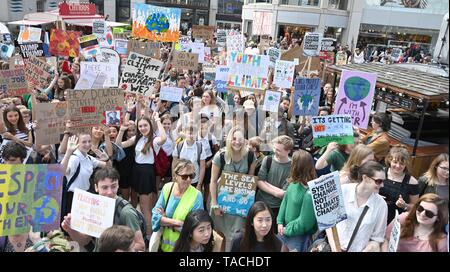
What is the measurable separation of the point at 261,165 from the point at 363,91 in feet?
8.09

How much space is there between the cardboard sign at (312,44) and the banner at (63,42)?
6577mm

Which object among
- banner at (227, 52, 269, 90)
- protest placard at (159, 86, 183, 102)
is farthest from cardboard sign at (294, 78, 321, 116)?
protest placard at (159, 86, 183, 102)

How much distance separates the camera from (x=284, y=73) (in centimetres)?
888

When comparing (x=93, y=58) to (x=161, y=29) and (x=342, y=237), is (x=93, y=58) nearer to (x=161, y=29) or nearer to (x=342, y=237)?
(x=161, y=29)

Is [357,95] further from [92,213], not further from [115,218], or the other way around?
[92,213]

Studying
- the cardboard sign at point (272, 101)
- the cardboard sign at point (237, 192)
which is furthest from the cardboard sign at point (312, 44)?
the cardboard sign at point (237, 192)

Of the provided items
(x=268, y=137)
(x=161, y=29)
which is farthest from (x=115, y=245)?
(x=161, y=29)

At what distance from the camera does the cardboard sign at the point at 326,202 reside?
3297 millimetres

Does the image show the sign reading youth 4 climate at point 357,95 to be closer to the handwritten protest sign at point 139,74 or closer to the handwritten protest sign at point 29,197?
the handwritten protest sign at point 139,74

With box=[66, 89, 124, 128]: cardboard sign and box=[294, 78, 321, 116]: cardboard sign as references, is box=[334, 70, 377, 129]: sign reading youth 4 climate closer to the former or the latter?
box=[294, 78, 321, 116]: cardboard sign

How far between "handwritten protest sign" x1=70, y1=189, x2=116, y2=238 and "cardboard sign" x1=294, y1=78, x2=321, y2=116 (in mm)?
4729

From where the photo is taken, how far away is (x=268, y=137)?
20.7 ft

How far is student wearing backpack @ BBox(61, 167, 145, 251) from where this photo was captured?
3.31 meters

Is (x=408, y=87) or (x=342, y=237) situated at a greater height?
(x=408, y=87)
